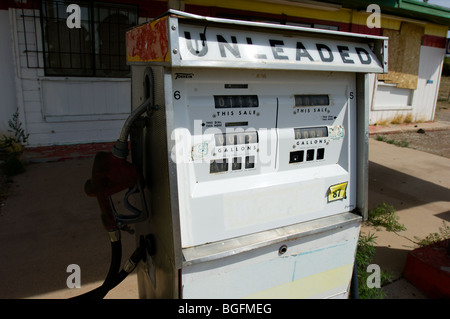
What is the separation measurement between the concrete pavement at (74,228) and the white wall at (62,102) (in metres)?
0.91

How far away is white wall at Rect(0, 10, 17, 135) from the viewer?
5641 mm

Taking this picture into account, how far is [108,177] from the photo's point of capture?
60.8 inches

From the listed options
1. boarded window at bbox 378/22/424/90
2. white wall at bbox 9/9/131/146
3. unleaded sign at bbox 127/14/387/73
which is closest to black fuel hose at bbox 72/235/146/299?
unleaded sign at bbox 127/14/387/73

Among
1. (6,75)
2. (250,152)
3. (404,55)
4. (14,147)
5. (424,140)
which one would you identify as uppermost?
(404,55)

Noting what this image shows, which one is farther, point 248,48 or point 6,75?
point 6,75

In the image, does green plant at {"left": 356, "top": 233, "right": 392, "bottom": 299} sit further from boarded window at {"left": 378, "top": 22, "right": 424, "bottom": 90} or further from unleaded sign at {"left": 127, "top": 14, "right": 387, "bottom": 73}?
boarded window at {"left": 378, "top": 22, "right": 424, "bottom": 90}

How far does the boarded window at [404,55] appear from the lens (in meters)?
9.79

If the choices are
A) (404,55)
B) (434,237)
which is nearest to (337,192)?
(434,237)

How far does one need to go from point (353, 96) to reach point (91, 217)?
306cm

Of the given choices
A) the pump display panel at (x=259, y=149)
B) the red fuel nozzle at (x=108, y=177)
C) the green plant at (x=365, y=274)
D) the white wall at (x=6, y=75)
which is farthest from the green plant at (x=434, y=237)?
the white wall at (x=6, y=75)

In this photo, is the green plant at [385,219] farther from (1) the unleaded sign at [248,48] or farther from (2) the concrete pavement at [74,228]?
(1) the unleaded sign at [248,48]

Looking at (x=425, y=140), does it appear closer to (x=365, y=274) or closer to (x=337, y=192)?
(x=365, y=274)

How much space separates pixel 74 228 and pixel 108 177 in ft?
7.79
